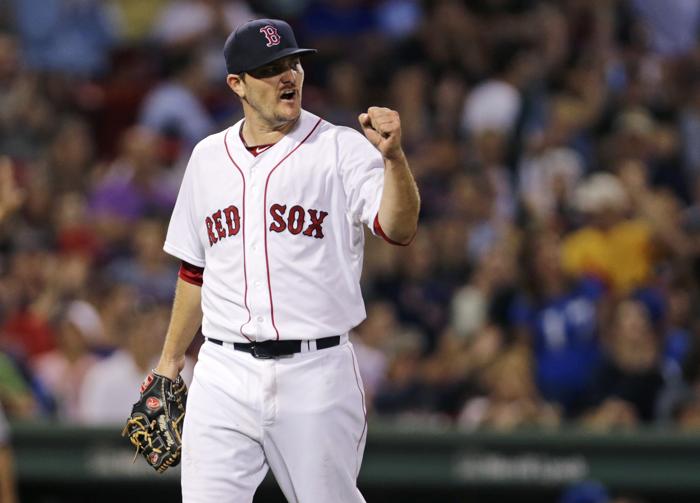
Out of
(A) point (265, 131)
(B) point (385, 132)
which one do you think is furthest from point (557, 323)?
(B) point (385, 132)

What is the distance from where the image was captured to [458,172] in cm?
961

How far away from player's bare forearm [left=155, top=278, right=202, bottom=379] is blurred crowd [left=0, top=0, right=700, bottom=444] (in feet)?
10.9

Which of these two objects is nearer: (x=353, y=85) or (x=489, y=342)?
(x=489, y=342)

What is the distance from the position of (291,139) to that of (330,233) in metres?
0.32

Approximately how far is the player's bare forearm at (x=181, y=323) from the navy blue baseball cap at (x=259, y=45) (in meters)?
0.71

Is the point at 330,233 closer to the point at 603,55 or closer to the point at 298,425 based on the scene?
the point at 298,425

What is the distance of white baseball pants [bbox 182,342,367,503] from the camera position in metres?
4.04

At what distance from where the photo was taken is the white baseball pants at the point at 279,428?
404 centimetres

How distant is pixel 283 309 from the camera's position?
13.4 feet

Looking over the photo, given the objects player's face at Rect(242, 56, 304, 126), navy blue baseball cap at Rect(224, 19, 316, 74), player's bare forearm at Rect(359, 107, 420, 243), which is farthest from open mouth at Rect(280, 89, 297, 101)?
player's bare forearm at Rect(359, 107, 420, 243)

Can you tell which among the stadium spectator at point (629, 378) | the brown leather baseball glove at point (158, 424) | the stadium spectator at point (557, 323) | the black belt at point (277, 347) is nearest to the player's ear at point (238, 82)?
the black belt at point (277, 347)

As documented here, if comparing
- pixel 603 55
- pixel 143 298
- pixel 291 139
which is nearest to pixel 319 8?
pixel 603 55

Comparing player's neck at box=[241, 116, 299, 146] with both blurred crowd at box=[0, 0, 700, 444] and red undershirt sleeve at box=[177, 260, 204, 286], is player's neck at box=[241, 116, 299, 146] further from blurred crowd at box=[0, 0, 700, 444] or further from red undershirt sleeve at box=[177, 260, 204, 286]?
blurred crowd at box=[0, 0, 700, 444]

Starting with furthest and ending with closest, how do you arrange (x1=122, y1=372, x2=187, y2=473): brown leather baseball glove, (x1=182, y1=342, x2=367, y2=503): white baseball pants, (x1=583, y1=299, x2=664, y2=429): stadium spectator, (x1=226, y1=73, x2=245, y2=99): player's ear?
(x1=583, y1=299, x2=664, y2=429): stadium spectator < (x1=122, y1=372, x2=187, y2=473): brown leather baseball glove < (x1=226, y1=73, x2=245, y2=99): player's ear < (x1=182, y1=342, x2=367, y2=503): white baseball pants
